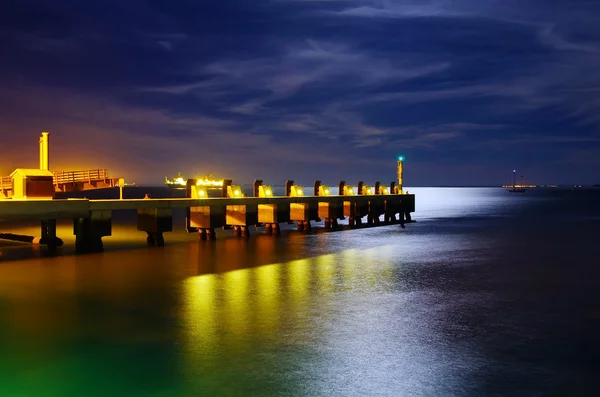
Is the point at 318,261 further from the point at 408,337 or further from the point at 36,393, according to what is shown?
the point at 36,393

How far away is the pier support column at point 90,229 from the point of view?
25312mm

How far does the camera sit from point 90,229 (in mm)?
25453

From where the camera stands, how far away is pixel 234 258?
24.9 metres

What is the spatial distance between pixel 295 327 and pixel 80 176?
31.2 meters

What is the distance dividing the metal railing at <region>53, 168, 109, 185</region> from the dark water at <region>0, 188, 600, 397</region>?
1495 cm

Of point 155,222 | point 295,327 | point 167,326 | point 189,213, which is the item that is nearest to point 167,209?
point 155,222

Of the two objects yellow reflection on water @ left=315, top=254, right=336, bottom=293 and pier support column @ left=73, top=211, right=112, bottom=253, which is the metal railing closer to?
pier support column @ left=73, top=211, right=112, bottom=253

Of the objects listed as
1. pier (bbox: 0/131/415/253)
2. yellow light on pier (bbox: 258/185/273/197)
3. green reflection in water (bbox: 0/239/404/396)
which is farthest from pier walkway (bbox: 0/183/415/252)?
green reflection in water (bbox: 0/239/404/396)

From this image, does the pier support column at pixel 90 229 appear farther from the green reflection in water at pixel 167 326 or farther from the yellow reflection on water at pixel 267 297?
the yellow reflection on water at pixel 267 297

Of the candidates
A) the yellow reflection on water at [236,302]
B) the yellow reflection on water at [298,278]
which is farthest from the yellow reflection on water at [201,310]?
the yellow reflection on water at [298,278]

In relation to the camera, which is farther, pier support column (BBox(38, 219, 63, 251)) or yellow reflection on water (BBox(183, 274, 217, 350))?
pier support column (BBox(38, 219, 63, 251))

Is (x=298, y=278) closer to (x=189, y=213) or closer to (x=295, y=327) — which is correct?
(x=295, y=327)

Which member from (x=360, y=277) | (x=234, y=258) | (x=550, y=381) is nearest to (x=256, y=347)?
(x=550, y=381)

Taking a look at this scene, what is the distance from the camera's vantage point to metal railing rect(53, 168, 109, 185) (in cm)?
3851
